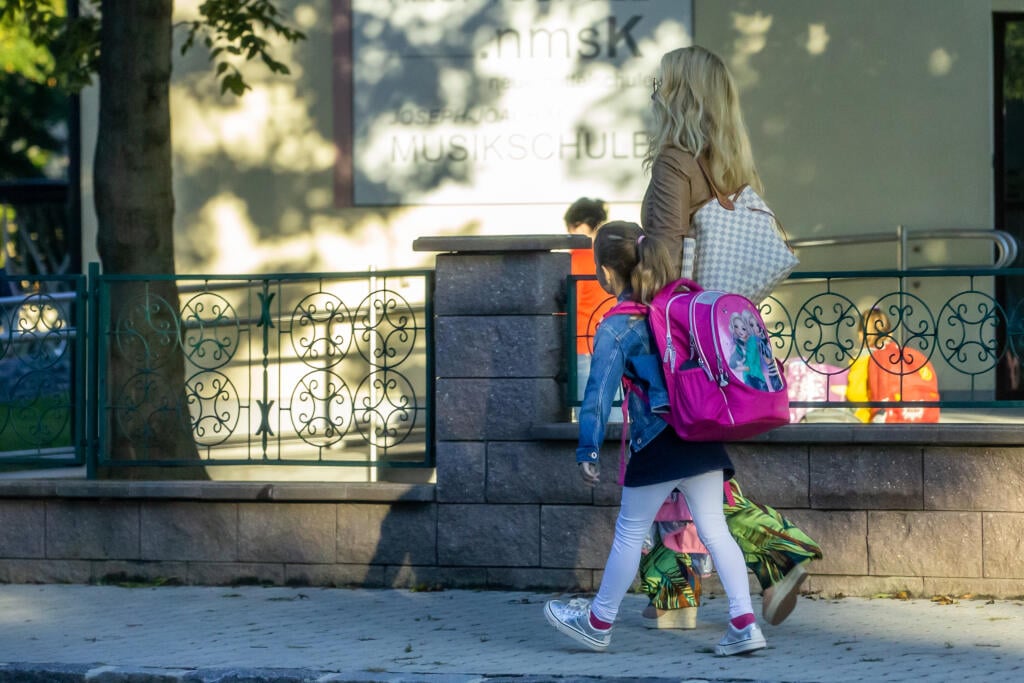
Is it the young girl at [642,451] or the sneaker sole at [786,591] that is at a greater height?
the young girl at [642,451]

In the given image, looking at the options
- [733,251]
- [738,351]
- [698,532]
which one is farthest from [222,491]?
[738,351]

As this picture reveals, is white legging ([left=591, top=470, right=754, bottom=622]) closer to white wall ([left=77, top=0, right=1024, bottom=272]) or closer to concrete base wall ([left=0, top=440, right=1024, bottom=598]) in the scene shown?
concrete base wall ([left=0, top=440, right=1024, bottom=598])

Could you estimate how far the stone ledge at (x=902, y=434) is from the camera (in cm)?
663

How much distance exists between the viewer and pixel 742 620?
5.46 meters

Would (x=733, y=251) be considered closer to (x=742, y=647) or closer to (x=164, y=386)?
(x=742, y=647)

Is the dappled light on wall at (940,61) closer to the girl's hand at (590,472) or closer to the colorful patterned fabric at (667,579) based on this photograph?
the colorful patterned fabric at (667,579)

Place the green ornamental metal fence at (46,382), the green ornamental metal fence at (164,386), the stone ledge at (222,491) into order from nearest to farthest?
the stone ledge at (222,491)
the green ornamental metal fence at (164,386)
the green ornamental metal fence at (46,382)

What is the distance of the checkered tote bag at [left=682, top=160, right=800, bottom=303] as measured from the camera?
5.63 meters

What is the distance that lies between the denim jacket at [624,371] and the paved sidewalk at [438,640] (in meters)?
0.90

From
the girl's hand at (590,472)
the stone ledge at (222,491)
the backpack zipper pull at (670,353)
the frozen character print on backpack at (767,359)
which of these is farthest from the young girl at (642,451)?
the stone ledge at (222,491)

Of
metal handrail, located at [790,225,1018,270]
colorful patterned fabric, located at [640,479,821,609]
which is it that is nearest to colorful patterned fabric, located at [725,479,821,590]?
colorful patterned fabric, located at [640,479,821,609]

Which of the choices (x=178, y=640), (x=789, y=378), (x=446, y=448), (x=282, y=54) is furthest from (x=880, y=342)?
(x=282, y=54)

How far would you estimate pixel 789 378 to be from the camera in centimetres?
758

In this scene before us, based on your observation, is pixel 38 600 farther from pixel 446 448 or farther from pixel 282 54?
pixel 282 54
